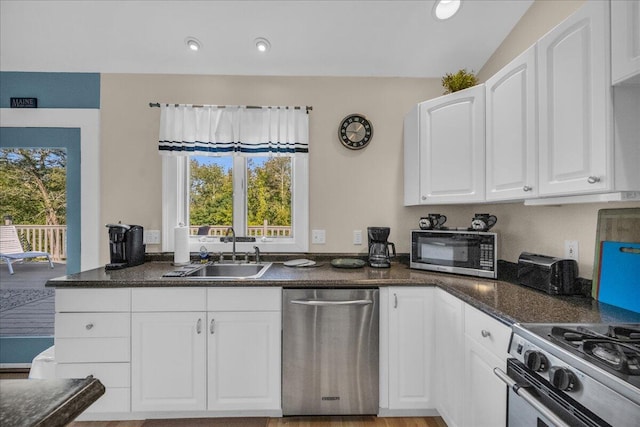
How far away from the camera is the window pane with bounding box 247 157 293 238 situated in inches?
105

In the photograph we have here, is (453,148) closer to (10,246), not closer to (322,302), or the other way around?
(322,302)

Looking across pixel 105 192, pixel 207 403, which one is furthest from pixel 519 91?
pixel 105 192

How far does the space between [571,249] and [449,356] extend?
34.6 inches

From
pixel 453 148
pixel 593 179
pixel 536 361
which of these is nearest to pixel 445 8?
pixel 453 148

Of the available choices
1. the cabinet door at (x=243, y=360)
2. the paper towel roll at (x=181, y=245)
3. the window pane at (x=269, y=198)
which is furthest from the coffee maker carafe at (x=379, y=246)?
the paper towel roll at (x=181, y=245)

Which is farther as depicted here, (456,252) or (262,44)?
(262,44)

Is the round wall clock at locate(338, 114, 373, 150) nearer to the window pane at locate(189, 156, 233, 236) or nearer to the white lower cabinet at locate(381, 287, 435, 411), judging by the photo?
the window pane at locate(189, 156, 233, 236)

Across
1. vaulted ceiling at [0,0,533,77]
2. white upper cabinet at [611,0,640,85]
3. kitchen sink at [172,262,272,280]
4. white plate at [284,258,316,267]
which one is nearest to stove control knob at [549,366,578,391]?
white upper cabinet at [611,0,640,85]

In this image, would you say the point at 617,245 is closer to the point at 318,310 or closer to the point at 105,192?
the point at 318,310

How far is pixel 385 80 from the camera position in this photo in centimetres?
261

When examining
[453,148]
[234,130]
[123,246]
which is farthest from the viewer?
[234,130]

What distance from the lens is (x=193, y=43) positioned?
7.56 ft

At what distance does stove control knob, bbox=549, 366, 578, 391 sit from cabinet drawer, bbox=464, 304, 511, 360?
317mm

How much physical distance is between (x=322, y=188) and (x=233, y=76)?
1.18 m
